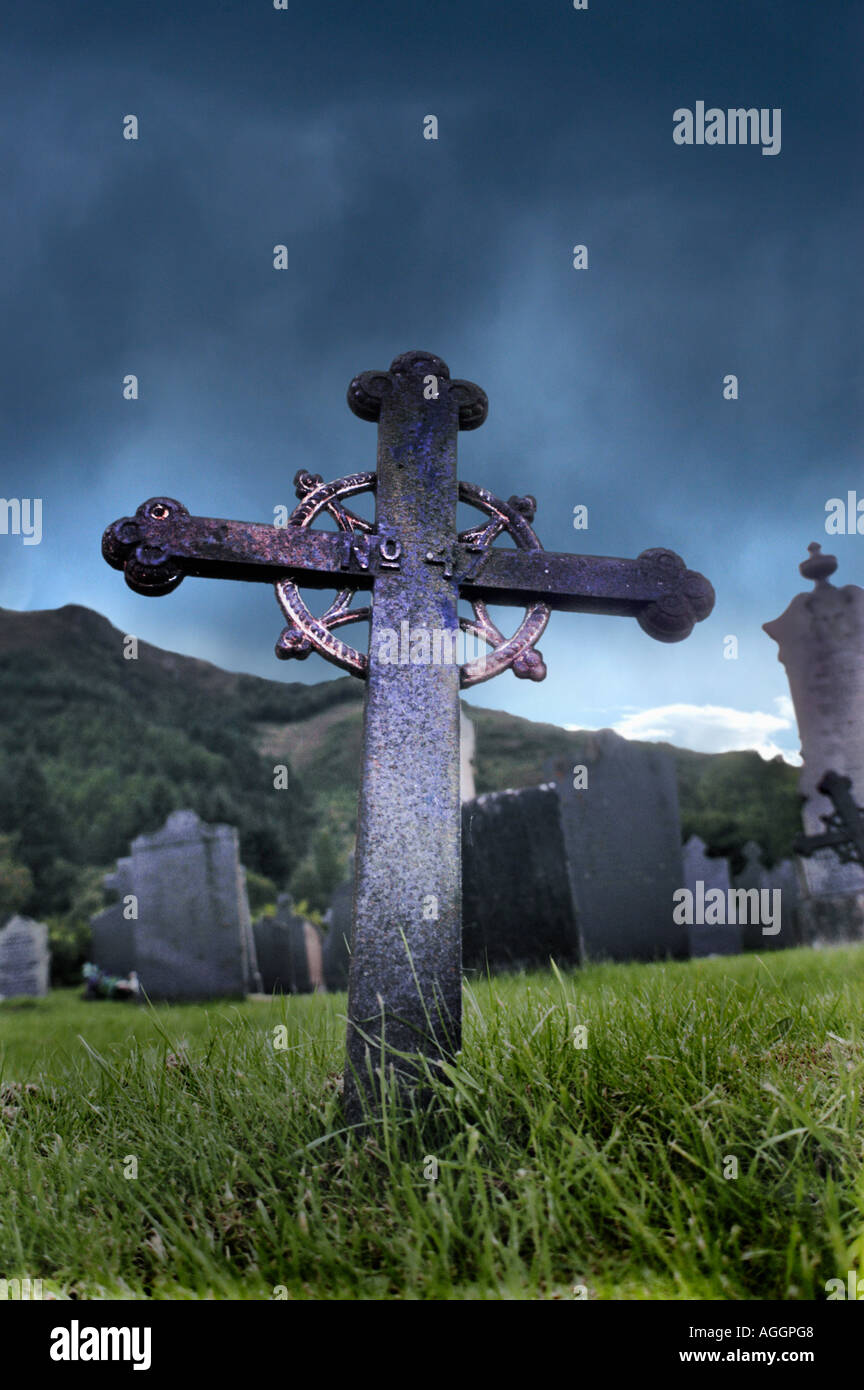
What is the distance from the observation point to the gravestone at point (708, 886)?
10867 mm

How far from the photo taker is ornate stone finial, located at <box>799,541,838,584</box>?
10.4 meters

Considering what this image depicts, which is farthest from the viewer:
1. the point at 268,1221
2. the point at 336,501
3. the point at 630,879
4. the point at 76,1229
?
the point at 630,879

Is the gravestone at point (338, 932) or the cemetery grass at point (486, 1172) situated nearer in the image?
the cemetery grass at point (486, 1172)

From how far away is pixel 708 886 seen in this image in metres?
11.0

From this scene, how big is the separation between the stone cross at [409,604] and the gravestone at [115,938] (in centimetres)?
1051

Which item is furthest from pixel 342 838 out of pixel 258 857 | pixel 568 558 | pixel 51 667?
pixel 568 558

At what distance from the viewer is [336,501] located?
2.82 metres

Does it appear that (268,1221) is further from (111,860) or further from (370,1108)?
(111,860)

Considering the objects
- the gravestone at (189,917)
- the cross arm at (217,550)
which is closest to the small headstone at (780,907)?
the gravestone at (189,917)

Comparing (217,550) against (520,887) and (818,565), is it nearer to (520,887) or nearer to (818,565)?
(520,887)

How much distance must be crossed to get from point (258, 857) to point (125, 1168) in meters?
29.6

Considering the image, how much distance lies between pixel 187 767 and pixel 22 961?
24447 mm

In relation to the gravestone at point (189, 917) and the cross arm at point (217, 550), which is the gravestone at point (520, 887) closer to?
the gravestone at point (189, 917)

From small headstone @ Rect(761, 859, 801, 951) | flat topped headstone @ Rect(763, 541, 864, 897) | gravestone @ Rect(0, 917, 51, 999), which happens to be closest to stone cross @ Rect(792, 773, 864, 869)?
flat topped headstone @ Rect(763, 541, 864, 897)
